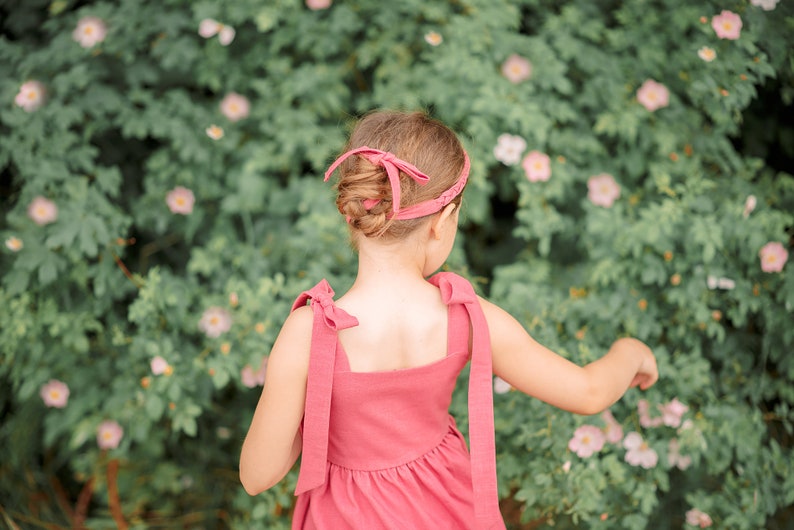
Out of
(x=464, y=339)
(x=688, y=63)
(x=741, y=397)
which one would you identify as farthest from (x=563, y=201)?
(x=464, y=339)

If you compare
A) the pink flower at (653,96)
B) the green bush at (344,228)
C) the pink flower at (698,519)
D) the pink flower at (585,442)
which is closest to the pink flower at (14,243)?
the green bush at (344,228)

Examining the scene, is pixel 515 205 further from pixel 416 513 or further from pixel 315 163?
pixel 416 513

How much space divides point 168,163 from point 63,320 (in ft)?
2.09

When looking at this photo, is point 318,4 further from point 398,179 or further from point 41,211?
point 398,179

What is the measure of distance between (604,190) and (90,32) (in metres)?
1.76

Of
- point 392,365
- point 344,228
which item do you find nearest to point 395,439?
point 392,365

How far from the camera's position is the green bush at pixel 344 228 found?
2.11m

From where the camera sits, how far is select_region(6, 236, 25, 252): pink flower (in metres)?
2.31

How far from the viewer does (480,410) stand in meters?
1.44

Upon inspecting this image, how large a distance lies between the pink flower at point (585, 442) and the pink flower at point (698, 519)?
342 millimetres

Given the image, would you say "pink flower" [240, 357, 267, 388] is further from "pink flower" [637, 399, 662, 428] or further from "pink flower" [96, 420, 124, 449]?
"pink flower" [637, 399, 662, 428]

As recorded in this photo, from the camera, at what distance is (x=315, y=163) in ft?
8.06

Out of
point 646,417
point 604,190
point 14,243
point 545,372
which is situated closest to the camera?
point 545,372

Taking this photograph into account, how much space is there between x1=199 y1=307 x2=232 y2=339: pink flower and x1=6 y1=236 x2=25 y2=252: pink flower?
0.63m
